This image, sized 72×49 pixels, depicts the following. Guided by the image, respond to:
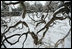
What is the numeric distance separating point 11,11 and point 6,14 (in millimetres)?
231

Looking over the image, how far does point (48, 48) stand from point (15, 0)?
1.32 meters

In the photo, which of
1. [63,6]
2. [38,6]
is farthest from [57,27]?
[63,6]

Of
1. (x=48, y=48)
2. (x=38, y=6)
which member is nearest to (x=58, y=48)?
(x=48, y=48)

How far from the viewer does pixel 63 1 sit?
276 centimetres

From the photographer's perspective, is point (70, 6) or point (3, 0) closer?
point (70, 6)

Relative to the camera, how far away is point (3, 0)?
9.70ft

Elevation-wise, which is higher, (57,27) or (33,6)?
(33,6)

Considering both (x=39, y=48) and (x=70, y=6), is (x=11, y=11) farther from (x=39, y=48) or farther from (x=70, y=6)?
(x=70, y=6)

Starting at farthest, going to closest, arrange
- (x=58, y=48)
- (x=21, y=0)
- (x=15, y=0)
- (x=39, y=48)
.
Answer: (x=39, y=48), (x=58, y=48), (x=15, y=0), (x=21, y=0)

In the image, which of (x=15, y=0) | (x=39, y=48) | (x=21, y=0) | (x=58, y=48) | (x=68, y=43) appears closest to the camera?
(x=21, y=0)

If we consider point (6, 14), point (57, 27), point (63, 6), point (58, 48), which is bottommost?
point (57, 27)

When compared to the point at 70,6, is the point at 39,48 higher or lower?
lower

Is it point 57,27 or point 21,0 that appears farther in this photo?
point 57,27

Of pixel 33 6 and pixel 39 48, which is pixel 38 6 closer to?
pixel 33 6
